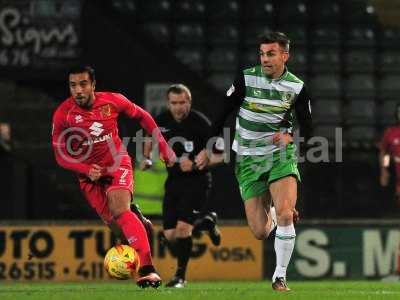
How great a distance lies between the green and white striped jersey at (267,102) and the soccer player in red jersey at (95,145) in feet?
2.37

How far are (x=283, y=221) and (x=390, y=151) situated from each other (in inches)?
240

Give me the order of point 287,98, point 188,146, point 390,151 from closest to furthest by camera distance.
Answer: point 287,98
point 188,146
point 390,151

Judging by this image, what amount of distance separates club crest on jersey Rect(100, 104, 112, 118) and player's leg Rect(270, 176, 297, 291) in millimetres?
1444

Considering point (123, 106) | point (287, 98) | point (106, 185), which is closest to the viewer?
point (287, 98)

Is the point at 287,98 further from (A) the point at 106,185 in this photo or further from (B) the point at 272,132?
(A) the point at 106,185

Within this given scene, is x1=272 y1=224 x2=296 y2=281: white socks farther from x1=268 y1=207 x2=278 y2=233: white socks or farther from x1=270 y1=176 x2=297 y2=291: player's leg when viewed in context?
x1=268 y1=207 x2=278 y2=233: white socks

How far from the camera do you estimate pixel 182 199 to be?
11250 millimetres

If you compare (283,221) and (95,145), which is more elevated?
(95,145)

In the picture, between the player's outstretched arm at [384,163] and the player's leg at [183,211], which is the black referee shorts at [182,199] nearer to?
the player's leg at [183,211]

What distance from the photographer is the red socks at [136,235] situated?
8680mm

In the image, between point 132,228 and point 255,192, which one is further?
point 255,192

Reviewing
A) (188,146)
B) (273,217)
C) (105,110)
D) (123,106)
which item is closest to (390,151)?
(188,146)

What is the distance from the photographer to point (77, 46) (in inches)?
598

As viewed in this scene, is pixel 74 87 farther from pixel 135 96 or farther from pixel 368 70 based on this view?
pixel 368 70
